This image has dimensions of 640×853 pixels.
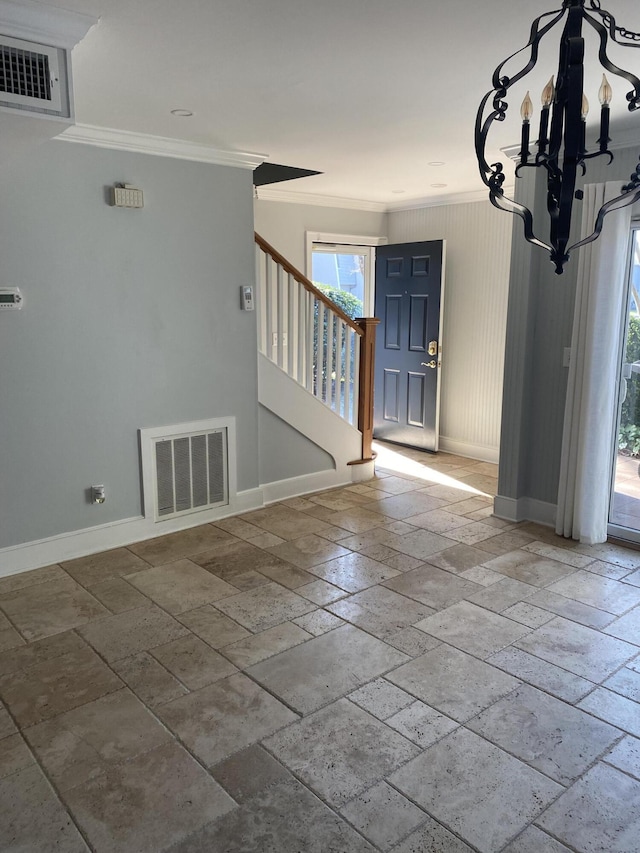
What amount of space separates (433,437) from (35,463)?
385 centimetres

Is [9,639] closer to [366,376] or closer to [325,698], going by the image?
[325,698]

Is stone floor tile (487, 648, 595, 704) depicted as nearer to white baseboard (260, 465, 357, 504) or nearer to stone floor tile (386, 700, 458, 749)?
stone floor tile (386, 700, 458, 749)

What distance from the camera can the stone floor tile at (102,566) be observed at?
3602 mm

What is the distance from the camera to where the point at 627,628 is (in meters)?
3.04

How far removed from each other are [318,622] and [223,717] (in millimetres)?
793

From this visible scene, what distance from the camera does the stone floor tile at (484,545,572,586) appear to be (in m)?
3.59

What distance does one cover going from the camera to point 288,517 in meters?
4.62

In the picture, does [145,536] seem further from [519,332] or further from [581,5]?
[581,5]

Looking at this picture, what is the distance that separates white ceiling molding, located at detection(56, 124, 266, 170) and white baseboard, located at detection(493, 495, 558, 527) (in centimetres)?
287

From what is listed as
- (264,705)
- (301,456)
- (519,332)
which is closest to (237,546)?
(301,456)

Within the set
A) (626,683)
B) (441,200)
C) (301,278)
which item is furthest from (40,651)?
(441,200)

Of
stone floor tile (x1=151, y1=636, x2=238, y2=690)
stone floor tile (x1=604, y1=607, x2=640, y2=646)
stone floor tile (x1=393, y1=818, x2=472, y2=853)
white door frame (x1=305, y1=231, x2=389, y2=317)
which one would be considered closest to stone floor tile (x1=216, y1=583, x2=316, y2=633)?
stone floor tile (x1=151, y1=636, x2=238, y2=690)

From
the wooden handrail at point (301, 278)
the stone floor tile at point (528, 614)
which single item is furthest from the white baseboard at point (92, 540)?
the stone floor tile at point (528, 614)

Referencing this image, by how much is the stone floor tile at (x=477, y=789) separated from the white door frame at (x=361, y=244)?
4.71 m
